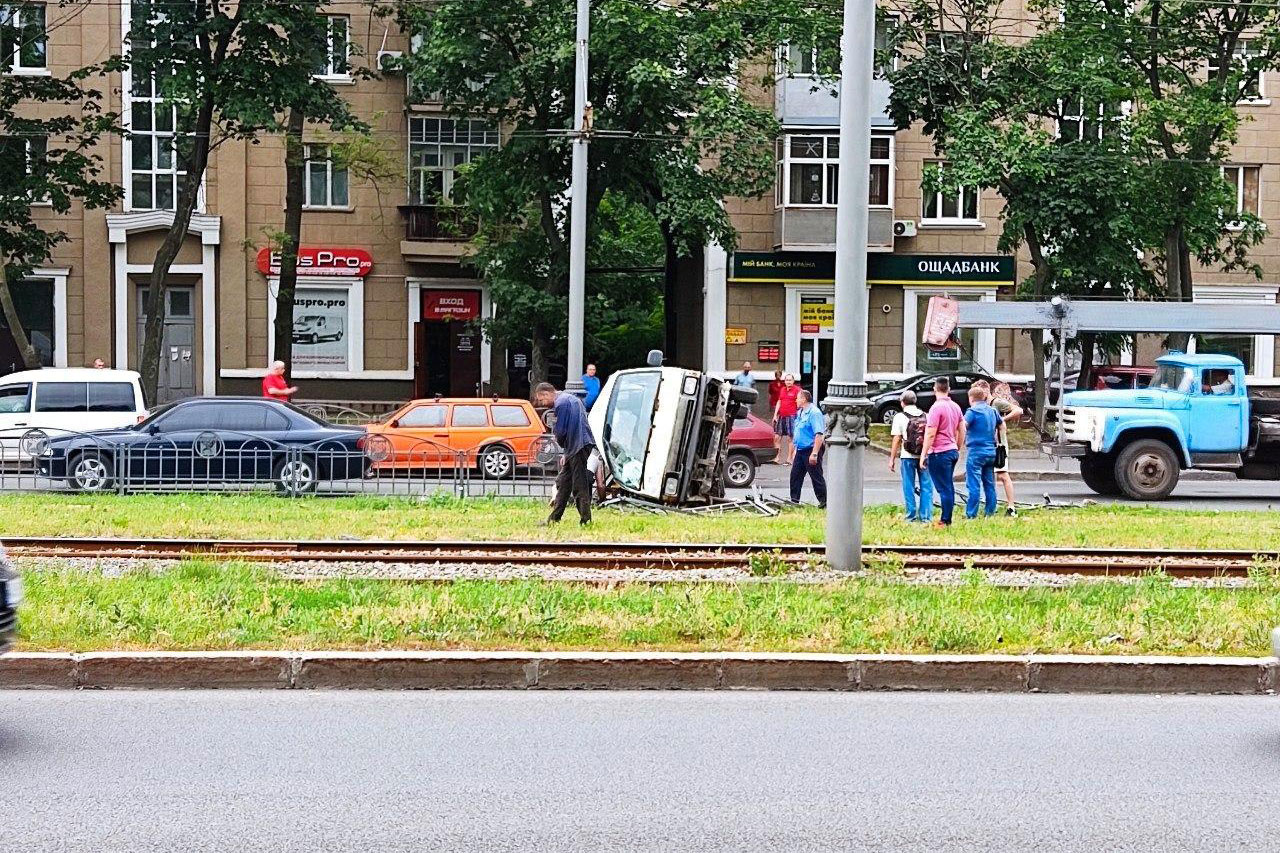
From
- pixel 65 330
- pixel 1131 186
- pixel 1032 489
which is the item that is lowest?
pixel 1032 489

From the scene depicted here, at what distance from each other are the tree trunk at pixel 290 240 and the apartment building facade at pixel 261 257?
6.34 feet

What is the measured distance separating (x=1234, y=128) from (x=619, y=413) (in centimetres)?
1824

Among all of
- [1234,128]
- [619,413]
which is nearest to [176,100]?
[619,413]

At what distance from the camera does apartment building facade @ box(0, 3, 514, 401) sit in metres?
36.7

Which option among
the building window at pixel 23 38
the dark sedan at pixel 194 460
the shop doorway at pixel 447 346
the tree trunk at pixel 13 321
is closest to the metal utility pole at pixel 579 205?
the dark sedan at pixel 194 460

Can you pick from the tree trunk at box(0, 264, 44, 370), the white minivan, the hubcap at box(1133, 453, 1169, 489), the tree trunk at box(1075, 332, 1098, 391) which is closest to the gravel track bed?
the hubcap at box(1133, 453, 1169, 489)

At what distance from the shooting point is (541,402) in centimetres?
1744

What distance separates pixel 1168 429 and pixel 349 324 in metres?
21.4

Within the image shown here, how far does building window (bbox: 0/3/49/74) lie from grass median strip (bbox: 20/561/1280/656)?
24.7 m

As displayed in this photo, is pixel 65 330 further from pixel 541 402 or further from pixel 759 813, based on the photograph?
pixel 759 813

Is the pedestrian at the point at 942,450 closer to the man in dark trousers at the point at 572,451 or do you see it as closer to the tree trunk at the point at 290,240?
the man in dark trousers at the point at 572,451

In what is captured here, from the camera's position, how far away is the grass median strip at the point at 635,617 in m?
9.03

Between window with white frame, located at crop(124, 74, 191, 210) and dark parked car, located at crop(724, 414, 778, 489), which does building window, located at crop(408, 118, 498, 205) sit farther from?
dark parked car, located at crop(724, 414, 778, 489)

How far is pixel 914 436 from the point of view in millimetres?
21141
